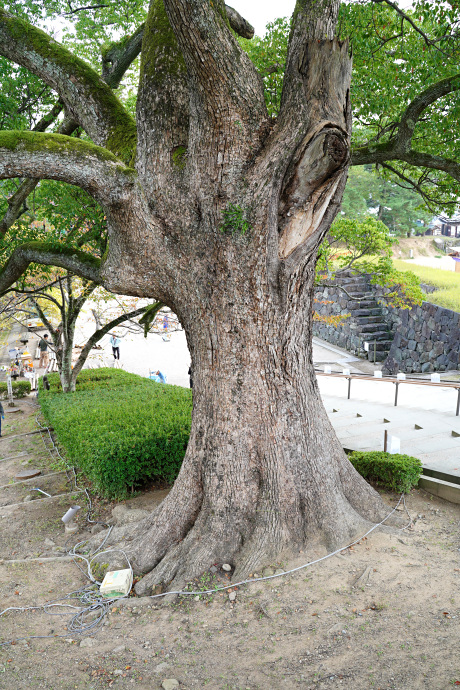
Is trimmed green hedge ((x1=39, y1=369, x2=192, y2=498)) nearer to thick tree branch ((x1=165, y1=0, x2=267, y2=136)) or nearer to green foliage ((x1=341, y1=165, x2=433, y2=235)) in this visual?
thick tree branch ((x1=165, y1=0, x2=267, y2=136))

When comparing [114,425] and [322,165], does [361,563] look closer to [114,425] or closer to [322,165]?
[322,165]

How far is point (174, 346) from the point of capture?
84.0 feet

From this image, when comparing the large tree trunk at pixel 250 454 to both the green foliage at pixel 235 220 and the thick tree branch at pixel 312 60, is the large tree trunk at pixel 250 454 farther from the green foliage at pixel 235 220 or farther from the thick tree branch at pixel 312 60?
the thick tree branch at pixel 312 60

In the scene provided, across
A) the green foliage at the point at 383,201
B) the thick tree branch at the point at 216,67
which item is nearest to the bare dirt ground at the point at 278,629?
the thick tree branch at the point at 216,67

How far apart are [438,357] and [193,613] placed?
50.1ft

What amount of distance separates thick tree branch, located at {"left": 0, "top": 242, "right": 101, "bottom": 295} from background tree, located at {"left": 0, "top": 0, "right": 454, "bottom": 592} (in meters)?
0.64

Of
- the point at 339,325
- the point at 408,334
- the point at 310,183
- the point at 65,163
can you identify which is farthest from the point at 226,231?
the point at 339,325

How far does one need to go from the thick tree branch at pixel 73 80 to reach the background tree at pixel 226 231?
15mm

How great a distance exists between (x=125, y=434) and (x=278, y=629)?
12.3 ft

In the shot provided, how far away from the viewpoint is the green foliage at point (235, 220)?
406 centimetres

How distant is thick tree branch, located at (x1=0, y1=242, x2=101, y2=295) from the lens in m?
5.24

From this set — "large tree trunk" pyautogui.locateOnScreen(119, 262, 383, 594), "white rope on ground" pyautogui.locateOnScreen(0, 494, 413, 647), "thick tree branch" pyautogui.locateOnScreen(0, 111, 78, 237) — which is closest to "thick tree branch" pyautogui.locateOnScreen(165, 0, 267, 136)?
"large tree trunk" pyautogui.locateOnScreen(119, 262, 383, 594)

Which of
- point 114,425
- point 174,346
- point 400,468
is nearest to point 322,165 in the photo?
point 400,468

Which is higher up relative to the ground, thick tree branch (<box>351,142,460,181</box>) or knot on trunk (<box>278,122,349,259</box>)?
thick tree branch (<box>351,142,460,181</box>)
